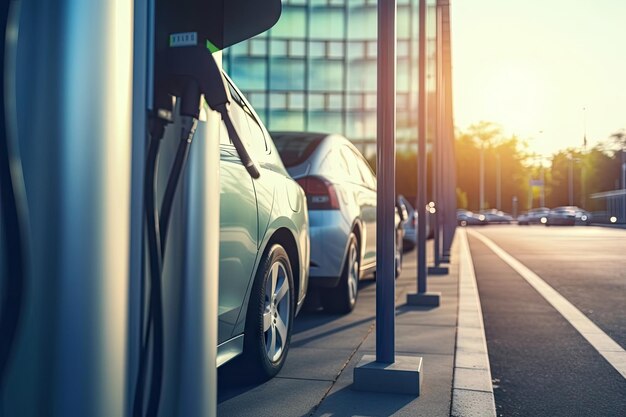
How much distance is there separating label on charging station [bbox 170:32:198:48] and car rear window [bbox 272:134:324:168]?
14.9 feet

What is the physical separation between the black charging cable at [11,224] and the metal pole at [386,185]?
282 cm

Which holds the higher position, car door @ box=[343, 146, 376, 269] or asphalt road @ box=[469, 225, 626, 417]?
car door @ box=[343, 146, 376, 269]

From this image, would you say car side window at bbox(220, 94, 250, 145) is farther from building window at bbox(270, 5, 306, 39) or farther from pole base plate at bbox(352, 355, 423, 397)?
building window at bbox(270, 5, 306, 39)

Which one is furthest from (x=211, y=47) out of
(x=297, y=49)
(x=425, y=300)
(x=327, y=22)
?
(x=327, y=22)

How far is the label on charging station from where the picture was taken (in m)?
1.59

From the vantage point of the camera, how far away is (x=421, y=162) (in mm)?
7977

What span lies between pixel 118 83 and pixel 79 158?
166 millimetres

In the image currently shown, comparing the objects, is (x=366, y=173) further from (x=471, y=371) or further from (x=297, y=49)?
(x=297, y=49)

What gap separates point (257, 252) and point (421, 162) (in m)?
4.49

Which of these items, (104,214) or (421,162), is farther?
(421,162)

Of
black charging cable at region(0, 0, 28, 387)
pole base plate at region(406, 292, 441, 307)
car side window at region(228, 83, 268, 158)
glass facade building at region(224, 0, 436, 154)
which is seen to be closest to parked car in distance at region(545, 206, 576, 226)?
glass facade building at region(224, 0, 436, 154)

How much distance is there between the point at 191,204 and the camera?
1.59 m

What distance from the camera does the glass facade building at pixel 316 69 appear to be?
45688 millimetres

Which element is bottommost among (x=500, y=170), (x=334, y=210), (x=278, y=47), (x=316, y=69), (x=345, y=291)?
(x=345, y=291)
